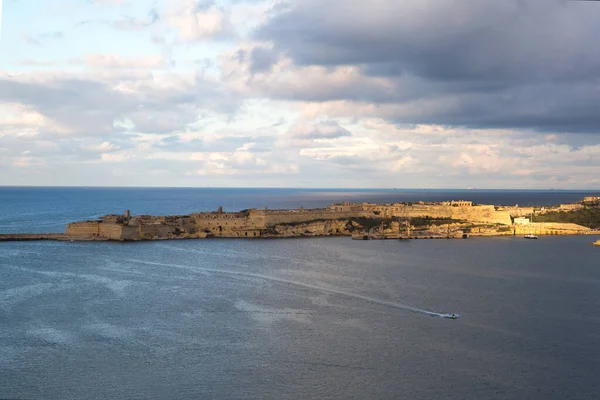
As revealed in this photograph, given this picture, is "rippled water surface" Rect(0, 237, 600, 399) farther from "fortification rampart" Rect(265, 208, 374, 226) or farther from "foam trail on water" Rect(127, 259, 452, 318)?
"fortification rampart" Rect(265, 208, 374, 226)

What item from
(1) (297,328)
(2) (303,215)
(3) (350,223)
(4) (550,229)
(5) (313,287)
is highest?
(2) (303,215)

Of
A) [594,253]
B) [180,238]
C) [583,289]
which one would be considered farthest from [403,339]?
[180,238]

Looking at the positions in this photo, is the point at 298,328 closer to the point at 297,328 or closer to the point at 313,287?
the point at 297,328

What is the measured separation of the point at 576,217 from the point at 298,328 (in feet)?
176

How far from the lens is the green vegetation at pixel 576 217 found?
220 feet

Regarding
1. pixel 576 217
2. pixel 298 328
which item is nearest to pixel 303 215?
pixel 576 217

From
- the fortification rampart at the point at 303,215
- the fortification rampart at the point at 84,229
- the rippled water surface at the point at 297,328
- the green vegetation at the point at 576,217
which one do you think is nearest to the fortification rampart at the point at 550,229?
the green vegetation at the point at 576,217

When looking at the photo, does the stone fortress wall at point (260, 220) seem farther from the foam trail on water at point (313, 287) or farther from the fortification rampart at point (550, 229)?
the foam trail on water at point (313, 287)

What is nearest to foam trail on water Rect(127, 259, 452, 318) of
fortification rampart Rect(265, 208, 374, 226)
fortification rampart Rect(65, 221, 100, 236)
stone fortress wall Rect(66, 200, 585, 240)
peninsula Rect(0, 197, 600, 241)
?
stone fortress wall Rect(66, 200, 585, 240)

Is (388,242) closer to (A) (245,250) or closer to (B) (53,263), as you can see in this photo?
(A) (245,250)

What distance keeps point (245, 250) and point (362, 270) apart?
12.7m

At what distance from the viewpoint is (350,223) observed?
63688 mm

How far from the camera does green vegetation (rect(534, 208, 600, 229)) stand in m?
67.1

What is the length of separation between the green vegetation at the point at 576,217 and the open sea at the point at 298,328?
1043 inches
